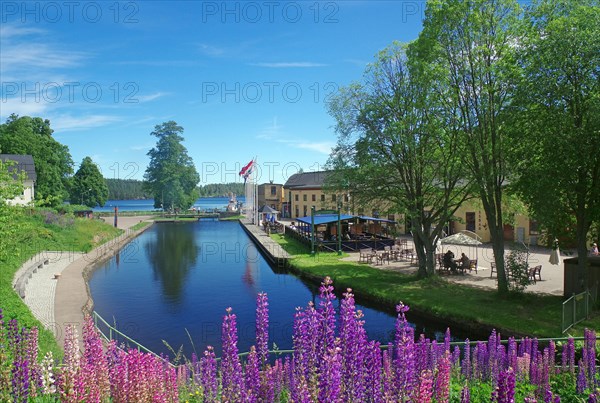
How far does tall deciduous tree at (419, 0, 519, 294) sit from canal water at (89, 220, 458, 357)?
735 cm

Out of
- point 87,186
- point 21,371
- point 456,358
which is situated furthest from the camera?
point 87,186

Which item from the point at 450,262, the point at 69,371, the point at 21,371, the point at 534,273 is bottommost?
the point at 534,273

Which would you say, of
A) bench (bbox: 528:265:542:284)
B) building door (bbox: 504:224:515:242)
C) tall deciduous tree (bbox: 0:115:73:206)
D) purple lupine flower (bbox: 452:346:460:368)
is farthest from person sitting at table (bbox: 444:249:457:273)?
tall deciduous tree (bbox: 0:115:73:206)

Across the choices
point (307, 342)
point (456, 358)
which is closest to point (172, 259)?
point (456, 358)

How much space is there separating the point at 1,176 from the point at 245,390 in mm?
17104

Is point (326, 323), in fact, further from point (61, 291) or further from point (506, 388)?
point (61, 291)

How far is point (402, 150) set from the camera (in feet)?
76.7

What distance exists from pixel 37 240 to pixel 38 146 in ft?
102

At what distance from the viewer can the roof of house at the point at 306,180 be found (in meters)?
75.8

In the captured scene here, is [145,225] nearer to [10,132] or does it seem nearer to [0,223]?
[10,132]

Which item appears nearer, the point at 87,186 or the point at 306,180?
the point at 306,180

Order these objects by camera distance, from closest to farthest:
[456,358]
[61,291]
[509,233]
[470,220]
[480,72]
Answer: [456,358] < [480,72] < [61,291] < [509,233] < [470,220]

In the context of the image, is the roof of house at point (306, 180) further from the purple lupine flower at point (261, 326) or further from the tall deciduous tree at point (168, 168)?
the purple lupine flower at point (261, 326)

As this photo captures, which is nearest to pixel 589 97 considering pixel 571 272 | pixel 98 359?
pixel 571 272
